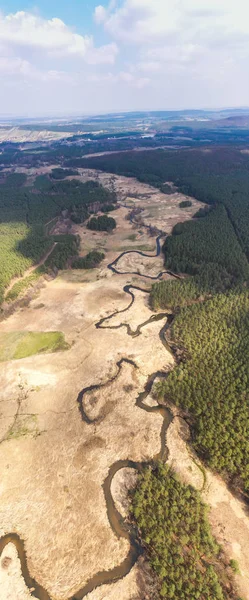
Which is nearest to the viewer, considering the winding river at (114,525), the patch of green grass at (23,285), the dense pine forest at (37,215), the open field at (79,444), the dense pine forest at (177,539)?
the dense pine forest at (177,539)

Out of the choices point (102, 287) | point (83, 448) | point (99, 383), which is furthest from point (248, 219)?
point (83, 448)

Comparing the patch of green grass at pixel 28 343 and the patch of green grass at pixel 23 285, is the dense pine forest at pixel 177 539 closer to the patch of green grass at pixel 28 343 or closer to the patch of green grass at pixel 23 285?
the patch of green grass at pixel 28 343

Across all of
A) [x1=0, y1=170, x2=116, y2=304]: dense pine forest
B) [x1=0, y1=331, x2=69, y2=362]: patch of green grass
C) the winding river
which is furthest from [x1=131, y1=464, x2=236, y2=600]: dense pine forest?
[x1=0, y1=170, x2=116, y2=304]: dense pine forest

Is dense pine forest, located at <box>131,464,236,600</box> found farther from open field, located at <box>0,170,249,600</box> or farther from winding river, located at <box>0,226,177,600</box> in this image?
open field, located at <box>0,170,249,600</box>

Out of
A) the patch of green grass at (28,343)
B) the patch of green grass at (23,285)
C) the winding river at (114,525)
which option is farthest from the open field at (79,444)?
the patch of green grass at (23,285)

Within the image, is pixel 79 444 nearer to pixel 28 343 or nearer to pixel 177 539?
pixel 177 539

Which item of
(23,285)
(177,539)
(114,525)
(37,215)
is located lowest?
(114,525)

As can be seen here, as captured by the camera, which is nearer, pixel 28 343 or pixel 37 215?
pixel 28 343

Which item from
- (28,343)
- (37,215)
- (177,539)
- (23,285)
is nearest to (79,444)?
(177,539)

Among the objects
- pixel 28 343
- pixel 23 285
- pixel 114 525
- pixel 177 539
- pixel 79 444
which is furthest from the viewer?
pixel 23 285

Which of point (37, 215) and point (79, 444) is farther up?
point (37, 215)
